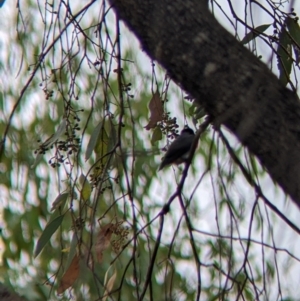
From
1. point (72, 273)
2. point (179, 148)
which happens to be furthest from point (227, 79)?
point (72, 273)

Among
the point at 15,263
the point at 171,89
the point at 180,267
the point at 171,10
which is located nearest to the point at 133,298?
the point at 180,267

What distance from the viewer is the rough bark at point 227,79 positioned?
124 cm

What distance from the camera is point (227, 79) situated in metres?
1.29

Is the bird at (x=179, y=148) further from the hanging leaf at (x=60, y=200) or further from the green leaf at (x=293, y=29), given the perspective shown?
the green leaf at (x=293, y=29)

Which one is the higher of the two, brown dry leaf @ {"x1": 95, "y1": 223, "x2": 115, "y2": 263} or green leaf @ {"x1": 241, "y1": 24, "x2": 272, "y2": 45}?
A: green leaf @ {"x1": 241, "y1": 24, "x2": 272, "y2": 45}

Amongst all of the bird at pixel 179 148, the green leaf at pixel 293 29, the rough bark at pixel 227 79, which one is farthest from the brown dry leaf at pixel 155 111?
the rough bark at pixel 227 79

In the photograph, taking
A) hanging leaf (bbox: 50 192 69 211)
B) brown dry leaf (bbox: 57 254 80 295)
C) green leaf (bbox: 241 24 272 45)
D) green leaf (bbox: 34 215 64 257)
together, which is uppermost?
green leaf (bbox: 241 24 272 45)

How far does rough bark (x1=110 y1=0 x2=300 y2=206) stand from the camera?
1235 millimetres

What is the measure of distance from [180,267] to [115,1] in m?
2.01

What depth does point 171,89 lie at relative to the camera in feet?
10.2

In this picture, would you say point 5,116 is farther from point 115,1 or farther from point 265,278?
point 265,278

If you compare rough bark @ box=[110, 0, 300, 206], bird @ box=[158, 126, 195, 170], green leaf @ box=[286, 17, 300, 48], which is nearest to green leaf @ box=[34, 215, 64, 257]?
bird @ box=[158, 126, 195, 170]

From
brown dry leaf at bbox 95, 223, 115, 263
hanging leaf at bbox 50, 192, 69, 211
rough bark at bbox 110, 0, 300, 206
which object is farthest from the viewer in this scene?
hanging leaf at bbox 50, 192, 69, 211

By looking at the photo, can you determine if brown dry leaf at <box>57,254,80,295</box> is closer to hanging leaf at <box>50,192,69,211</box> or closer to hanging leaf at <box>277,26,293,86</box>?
hanging leaf at <box>50,192,69,211</box>
